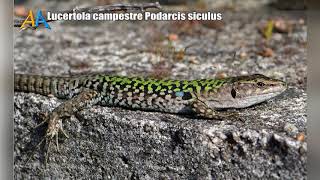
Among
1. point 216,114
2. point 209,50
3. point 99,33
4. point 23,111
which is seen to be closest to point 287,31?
point 209,50

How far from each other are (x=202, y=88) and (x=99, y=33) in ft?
5.18

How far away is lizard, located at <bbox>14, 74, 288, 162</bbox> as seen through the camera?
2.61m

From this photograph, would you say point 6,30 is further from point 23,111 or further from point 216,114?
point 216,114

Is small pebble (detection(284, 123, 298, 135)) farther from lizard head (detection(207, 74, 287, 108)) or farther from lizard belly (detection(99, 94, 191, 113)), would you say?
lizard belly (detection(99, 94, 191, 113))

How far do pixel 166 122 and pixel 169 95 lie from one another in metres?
0.14

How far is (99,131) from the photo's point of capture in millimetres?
2686

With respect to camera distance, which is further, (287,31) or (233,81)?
(287,31)

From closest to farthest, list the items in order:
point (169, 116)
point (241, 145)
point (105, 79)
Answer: point (241, 145)
point (169, 116)
point (105, 79)

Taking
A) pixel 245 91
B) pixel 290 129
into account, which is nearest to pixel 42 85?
pixel 245 91

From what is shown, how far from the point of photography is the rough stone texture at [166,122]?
2438mm

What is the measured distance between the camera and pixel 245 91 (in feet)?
8.61

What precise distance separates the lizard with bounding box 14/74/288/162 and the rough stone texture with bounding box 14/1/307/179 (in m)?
0.05

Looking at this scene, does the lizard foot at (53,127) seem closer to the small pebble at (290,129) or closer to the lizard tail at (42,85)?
the lizard tail at (42,85)

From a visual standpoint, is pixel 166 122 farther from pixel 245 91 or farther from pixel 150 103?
pixel 245 91
